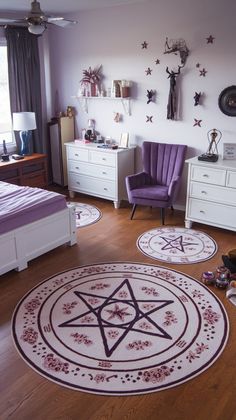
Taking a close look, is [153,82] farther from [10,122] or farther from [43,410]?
[43,410]

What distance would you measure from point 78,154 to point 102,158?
47 centimetres

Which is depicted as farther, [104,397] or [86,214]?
[86,214]

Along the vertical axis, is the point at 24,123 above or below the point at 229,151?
above

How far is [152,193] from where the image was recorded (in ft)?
15.6

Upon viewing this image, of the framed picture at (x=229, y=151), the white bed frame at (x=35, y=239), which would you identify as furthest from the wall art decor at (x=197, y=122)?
the white bed frame at (x=35, y=239)

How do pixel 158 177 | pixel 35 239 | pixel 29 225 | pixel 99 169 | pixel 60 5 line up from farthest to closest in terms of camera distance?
pixel 99 169, pixel 158 177, pixel 60 5, pixel 35 239, pixel 29 225

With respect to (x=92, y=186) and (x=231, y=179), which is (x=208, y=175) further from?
(x=92, y=186)

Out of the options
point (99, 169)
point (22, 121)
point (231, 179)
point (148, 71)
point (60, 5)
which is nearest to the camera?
point (231, 179)

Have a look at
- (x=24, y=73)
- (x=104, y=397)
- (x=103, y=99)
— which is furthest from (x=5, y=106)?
(x=104, y=397)

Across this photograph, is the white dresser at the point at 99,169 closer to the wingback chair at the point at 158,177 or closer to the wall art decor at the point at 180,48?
the wingback chair at the point at 158,177

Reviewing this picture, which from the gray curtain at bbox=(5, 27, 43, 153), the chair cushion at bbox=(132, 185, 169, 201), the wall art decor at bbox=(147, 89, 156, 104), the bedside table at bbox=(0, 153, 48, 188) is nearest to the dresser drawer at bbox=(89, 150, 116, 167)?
the chair cushion at bbox=(132, 185, 169, 201)

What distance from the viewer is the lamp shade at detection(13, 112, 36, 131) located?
5.33m

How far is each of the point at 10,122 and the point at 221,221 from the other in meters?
3.44

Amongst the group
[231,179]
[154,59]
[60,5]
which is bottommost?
[231,179]
